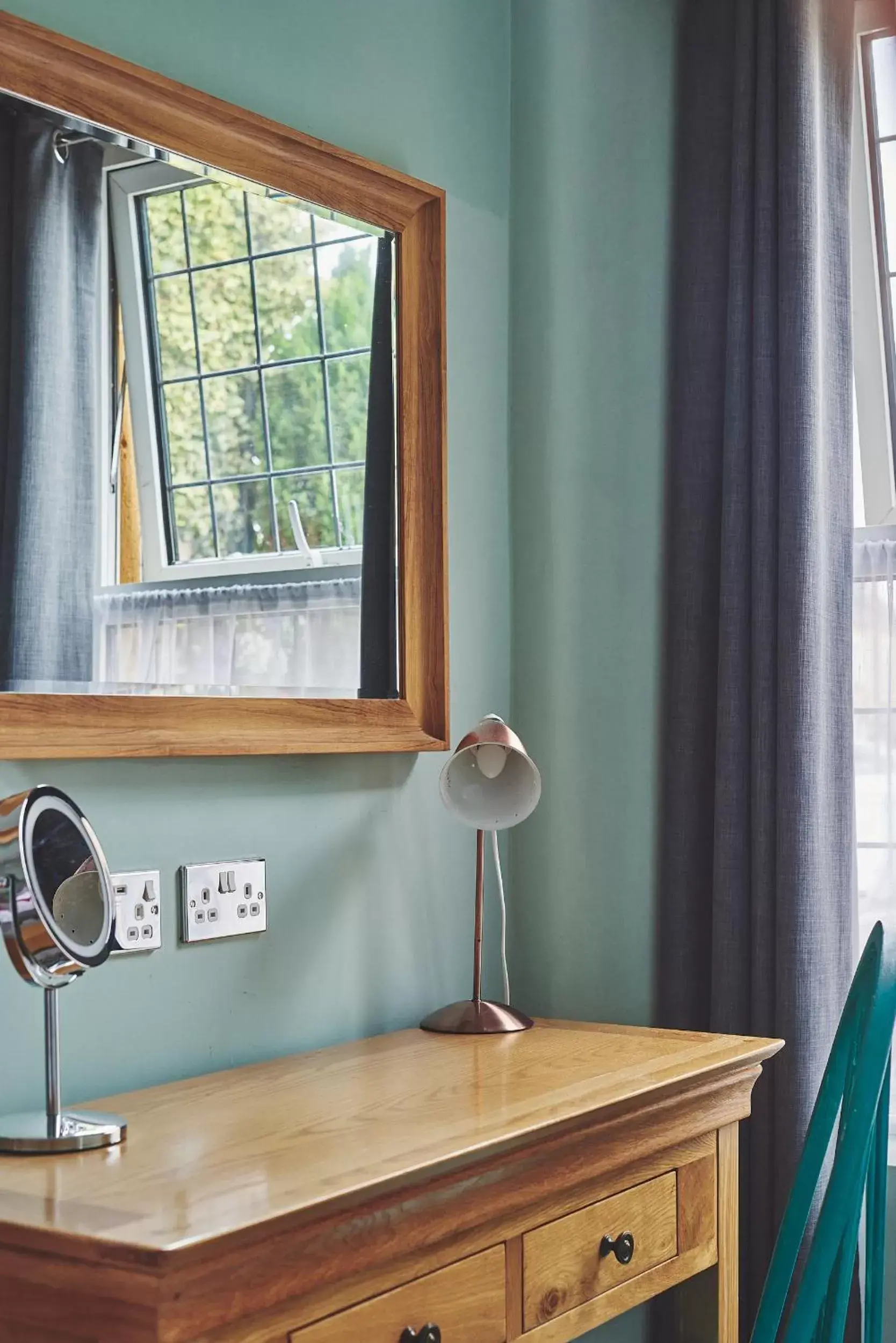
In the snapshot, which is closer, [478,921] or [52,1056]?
[52,1056]

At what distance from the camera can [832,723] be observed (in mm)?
2229

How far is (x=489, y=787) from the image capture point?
6.79 feet

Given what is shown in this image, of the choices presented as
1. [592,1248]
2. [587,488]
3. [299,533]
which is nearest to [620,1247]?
[592,1248]

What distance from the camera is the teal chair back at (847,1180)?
1.29 metres

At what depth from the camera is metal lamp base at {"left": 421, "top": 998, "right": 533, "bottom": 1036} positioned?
1990mm

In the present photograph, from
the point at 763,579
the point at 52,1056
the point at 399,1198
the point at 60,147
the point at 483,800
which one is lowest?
the point at 399,1198

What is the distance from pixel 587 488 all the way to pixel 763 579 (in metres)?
0.33

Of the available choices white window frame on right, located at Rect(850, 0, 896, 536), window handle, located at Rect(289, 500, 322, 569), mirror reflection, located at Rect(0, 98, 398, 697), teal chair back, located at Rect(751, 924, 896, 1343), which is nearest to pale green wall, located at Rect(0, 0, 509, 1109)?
mirror reflection, located at Rect(0, 98, 398, 697)

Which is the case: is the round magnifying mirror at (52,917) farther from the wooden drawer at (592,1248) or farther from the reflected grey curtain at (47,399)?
the wooden drawer at (592,1248)

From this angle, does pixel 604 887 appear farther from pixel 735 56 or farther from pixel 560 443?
pixel 735 56

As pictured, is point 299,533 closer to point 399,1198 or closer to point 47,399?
point 47,399

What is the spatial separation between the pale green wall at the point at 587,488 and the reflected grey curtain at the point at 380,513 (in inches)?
14.0

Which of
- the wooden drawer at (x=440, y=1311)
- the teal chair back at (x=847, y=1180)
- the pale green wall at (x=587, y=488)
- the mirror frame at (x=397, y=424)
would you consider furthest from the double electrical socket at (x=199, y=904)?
the teal chair back at (x=847, y=1180)

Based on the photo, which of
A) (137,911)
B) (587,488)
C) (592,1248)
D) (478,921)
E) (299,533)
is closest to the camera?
Result: (592,1248)
